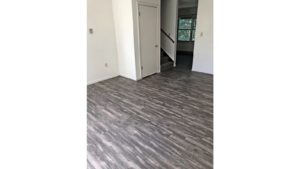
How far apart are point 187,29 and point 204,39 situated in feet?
14.6

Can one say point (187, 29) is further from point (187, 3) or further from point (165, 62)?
point (165, 62)

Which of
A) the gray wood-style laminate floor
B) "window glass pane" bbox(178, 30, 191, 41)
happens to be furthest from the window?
the gray wood-style laminate floor

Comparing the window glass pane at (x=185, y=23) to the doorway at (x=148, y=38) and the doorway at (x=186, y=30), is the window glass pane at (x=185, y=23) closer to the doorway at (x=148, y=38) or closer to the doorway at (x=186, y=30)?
the doorway at (x=186, y=30)

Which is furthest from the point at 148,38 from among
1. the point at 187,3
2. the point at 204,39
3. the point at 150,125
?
the point at 187,3

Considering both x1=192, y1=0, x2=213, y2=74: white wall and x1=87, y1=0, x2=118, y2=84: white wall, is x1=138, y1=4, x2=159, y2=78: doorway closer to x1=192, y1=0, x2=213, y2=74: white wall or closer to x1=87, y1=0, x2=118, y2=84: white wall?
x1=87, y1=0, x2=118, y2=84: white wall

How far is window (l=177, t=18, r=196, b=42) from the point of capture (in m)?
10.1

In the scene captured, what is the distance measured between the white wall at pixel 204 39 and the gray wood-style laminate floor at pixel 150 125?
1.14 meters

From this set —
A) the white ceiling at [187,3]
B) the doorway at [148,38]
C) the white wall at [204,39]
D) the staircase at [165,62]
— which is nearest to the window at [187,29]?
the white ceiling at [187,3]

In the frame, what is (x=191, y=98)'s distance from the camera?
13.9 ft

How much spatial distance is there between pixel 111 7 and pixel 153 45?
4.81 ft

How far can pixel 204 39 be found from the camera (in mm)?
6098

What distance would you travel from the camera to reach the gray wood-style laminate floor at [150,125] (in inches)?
92.2
